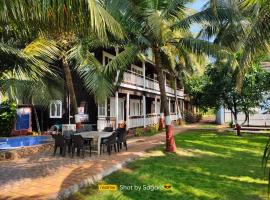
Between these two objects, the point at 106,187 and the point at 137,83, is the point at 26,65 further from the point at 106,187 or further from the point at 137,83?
the point at 137,83

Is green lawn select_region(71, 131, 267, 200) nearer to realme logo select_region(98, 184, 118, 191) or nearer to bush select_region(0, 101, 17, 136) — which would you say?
realme logo select_region(98, 184, 118, 191)

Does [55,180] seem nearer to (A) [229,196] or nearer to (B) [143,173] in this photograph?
(B) [143,173]

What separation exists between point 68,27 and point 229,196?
5.64 meters

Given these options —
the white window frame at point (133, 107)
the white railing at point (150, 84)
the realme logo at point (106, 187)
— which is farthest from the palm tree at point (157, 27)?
the white window frame at point (133, 107)

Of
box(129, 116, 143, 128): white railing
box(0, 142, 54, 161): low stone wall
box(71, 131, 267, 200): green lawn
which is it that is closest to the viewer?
box(71, 131, 267, 200): green lawn

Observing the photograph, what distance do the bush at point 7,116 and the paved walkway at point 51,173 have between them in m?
4.64

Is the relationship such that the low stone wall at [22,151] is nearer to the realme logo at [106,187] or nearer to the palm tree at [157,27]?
the palm tree at [157,27]

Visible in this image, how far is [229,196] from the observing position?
326 inches

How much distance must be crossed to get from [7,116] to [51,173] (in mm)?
8403

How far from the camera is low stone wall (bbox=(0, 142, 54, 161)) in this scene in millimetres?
12266

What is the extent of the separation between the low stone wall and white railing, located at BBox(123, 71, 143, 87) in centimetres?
932

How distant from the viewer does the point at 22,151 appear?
13070mm

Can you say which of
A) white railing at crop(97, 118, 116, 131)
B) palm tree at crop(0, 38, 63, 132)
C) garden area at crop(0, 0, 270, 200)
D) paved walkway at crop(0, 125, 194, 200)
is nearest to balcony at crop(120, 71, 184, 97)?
garden area at crop(0, 0, 270, 200)

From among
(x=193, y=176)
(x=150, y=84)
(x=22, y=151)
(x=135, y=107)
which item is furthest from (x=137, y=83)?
(x=193, y=176)
